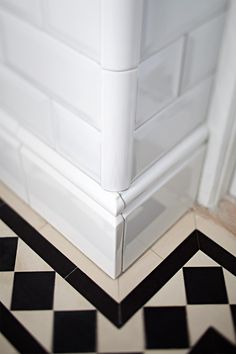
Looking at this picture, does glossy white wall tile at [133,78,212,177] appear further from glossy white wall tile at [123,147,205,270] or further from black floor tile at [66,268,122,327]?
black floor tile at [66,268,122,327]

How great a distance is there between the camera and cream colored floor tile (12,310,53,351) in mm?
1213

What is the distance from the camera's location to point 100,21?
867mm

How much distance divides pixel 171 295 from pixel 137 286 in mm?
104

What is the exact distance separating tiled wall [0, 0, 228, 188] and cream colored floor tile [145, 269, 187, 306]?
38 centimetres

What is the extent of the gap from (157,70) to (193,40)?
0.14m

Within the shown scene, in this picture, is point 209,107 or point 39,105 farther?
point 209,107


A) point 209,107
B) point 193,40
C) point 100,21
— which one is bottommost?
point 209,107

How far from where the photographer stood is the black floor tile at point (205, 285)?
1303mm

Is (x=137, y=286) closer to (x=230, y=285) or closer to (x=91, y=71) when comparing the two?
(x=230, y=285)

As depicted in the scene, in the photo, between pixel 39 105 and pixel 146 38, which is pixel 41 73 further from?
pixel 146 38

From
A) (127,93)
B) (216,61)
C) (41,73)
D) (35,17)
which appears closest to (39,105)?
(41,73)

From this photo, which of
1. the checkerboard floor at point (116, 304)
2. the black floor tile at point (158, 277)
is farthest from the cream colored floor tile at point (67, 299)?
the black floor tile at point (158, 277)

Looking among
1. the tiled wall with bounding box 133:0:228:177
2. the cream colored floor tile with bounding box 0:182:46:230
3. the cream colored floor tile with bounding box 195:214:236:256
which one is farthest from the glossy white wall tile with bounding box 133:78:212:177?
the cream colored floor tile with bounding box 0:182:46:230

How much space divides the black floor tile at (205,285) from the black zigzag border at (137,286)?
38mm
